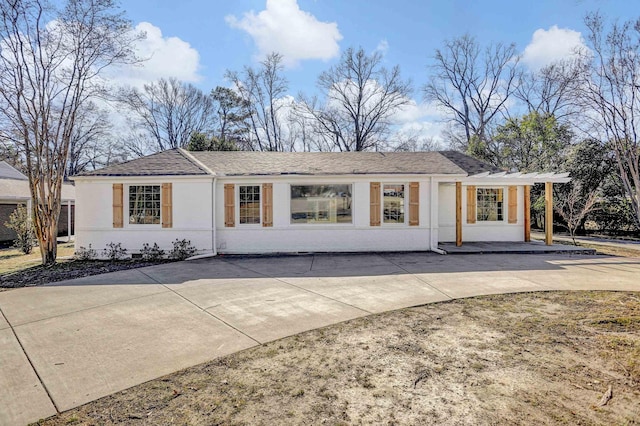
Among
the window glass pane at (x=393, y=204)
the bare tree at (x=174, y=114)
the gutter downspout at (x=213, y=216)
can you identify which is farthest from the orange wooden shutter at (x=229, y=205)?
the bare tree at (x=174, y=114)

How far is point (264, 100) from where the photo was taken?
28516 mm

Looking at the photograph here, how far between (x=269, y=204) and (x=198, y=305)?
5.80 m

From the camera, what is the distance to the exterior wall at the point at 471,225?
12.3 meters

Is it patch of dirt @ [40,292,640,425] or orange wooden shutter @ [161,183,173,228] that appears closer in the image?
patch of dirt @ [40,292,640,425]

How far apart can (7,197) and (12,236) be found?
2.00 meters

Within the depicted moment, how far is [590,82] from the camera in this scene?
14.1 meters

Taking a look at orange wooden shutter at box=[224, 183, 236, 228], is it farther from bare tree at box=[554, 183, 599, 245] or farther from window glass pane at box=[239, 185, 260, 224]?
Answer: bare tree at box=[554, 183, 599, 245]

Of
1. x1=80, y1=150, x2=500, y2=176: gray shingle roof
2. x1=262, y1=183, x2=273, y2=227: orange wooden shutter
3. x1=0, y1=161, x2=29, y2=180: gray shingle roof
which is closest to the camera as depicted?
x1=80, y1=150, x2=500, y2=176: gray shingle roof

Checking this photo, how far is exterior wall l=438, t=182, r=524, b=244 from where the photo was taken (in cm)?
1230

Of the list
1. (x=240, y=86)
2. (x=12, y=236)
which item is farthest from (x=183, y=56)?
(x=12, y=236)

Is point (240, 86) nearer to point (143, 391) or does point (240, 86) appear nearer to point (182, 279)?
point (182, 279)

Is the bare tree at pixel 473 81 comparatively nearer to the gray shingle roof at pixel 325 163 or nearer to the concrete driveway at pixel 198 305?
the gray shingle roof at pixel 325 163

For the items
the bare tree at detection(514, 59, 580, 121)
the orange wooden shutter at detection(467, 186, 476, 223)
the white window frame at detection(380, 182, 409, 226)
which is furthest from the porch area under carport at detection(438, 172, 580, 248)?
the bare tree at detection(514, 59, 580, 121)

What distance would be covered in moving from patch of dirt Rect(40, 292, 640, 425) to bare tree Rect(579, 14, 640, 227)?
1330cm
